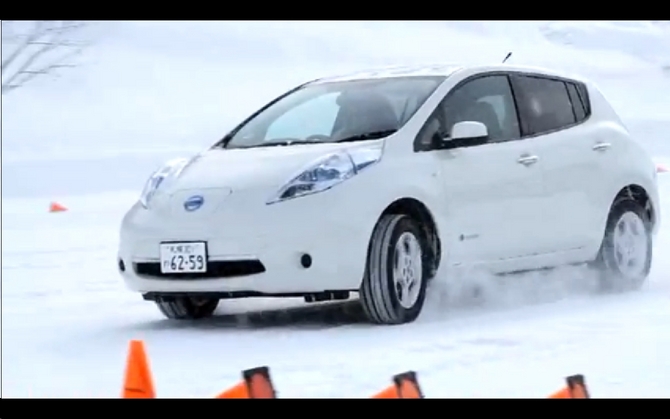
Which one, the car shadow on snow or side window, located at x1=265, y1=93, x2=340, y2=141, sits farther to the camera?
Result: side window, located at x1=265, y1=93, x2=340, y2=141

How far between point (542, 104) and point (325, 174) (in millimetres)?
2163

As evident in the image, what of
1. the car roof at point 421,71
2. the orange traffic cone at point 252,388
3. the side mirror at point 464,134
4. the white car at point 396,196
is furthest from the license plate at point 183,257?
the orange traffic cone at point 252,388

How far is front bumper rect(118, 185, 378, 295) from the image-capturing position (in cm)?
748

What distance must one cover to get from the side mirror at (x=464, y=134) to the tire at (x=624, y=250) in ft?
4.82

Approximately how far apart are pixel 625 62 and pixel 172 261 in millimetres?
47171

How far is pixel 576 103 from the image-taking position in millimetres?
9633

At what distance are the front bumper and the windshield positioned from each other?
0.75 metres

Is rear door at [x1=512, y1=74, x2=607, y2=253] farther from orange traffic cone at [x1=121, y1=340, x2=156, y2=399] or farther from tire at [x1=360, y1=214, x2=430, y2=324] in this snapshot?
orange traffic cone at [x1=121, y1=340, x2=156, y2=399]

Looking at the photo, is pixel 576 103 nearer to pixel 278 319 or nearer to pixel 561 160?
pixel 561 160

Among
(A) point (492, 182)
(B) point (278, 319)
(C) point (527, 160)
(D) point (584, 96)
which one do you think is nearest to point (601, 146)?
(D) point (584, 96)

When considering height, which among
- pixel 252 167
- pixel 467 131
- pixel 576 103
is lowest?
pixel 252 167

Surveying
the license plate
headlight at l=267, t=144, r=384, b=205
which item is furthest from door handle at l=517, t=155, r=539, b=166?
the license plate
